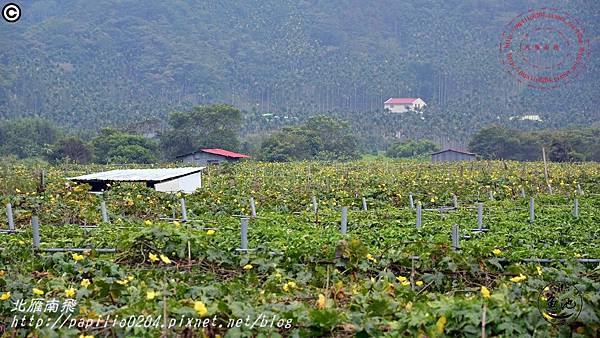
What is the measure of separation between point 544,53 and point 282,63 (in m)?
39.9

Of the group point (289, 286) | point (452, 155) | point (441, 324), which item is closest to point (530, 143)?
point (452, 155)

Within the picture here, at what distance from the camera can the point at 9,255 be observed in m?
7.67

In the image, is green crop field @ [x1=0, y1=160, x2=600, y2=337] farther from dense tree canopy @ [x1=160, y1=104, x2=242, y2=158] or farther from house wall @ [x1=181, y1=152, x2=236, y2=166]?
dense tree canopy @ [x1=160, y1=104, x2=242, y2=158]

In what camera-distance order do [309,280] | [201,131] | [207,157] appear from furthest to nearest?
[201,131], [207,157], [309,280]

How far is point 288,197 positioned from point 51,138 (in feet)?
119

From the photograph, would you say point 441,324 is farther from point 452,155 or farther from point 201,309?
point 452,155

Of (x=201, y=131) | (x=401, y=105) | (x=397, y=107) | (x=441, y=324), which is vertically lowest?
(x=441, y=324)

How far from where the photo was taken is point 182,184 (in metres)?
19.8

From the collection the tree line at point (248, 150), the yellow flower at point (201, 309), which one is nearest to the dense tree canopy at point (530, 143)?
the tree line at point (248, 150)

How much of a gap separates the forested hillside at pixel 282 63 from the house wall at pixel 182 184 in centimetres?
4127

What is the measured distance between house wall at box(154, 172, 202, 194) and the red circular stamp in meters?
76.0

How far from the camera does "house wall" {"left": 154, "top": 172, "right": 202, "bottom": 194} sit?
1832cm

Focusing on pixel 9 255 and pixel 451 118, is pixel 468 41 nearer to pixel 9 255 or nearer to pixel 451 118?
pixel 451 118

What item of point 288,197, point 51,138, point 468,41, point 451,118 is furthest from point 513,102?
point 288,197
